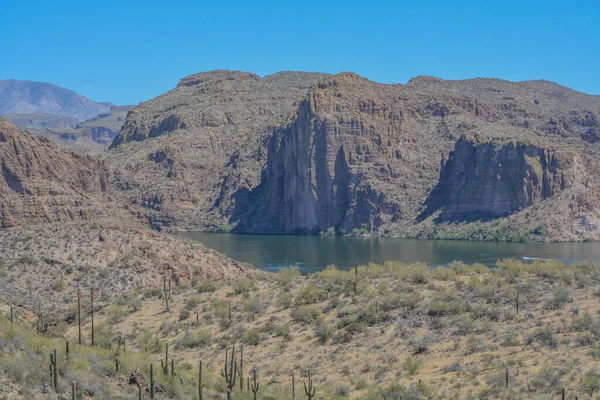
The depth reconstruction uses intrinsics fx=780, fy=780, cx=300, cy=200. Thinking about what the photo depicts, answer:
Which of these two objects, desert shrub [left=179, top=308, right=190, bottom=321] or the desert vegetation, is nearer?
the desert vegetation

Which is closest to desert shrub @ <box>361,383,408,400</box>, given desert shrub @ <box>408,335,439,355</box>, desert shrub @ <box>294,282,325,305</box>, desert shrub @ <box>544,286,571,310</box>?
desert shrub @ <box>408,335,439,355</box>

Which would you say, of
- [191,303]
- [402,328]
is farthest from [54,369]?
[191,303]

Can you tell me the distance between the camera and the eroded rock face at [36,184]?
88562 millimetres

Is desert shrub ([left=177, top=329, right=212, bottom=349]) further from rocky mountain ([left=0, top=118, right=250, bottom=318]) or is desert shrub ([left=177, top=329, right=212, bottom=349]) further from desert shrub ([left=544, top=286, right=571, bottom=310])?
desert shrub ([left=544, top=286, right=571, bottom=310])

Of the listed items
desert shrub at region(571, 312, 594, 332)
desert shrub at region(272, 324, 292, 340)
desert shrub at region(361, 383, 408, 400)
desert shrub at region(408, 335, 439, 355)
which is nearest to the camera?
desert shrub at region(361, 383, 408, 400)

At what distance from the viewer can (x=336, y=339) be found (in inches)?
1635

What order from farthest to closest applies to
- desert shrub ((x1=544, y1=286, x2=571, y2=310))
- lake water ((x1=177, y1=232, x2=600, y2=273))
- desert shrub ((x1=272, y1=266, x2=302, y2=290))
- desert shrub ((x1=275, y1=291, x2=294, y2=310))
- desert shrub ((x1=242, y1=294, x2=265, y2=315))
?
lake water ((x1=177, y1=232, x2=600, y2=273)) → desert shrub ((x1=272, y1=266, x2=302, y2=290)) → desert shrub ((x1=275, y1=291, x2=294, y2=310)) → desert shrub ((x1=242, y1=294, x2=265, y2=315)) → desert shrub ((x1=544, y1=286, x2=571, y2=310))

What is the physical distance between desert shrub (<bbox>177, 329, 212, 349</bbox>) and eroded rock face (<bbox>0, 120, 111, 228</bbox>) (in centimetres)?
4377

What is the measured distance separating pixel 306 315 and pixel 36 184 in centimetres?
6134

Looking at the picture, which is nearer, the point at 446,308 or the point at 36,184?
the point at 446,308

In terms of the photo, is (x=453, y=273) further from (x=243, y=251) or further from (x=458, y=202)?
(x=458, y=202)

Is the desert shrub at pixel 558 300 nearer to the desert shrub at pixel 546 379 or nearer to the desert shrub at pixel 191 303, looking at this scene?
the desert shrub at pixel 546 379

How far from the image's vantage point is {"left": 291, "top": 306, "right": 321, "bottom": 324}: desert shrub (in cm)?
4503

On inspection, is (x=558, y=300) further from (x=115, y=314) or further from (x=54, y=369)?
(x=54, y=369)
